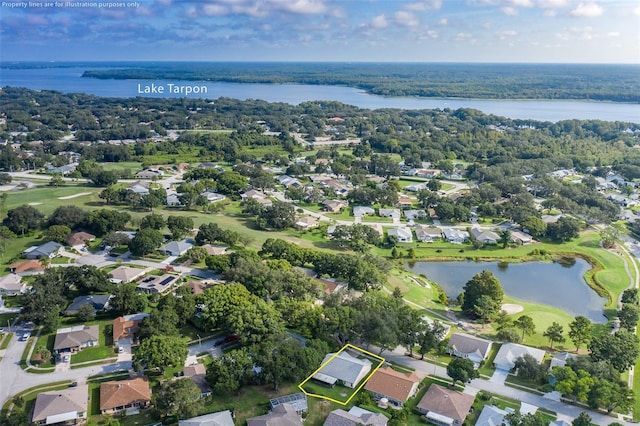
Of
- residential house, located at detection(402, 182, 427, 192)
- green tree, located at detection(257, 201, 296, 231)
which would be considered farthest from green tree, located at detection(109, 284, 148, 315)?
residential house, located at detection(402, 182, 427, 192)

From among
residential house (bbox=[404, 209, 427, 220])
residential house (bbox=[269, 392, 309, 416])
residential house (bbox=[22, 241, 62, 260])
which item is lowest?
residential house (bbox=[269, 392, 309, 416])

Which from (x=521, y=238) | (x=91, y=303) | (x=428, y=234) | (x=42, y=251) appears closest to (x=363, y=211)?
(x=428, y=234)

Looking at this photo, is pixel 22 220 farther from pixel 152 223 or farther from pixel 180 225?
pixel 180 225

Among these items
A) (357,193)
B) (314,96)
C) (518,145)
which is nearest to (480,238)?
(357,193)

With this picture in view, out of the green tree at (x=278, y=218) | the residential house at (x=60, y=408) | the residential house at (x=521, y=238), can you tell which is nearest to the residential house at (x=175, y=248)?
the green tree at (x=278, y=218)

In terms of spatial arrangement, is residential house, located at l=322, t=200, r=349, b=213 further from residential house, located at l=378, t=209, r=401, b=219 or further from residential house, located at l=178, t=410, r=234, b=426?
residential house, located at l=178, t=410, r=234, b=426

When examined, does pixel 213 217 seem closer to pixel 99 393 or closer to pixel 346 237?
pixel 346 237
